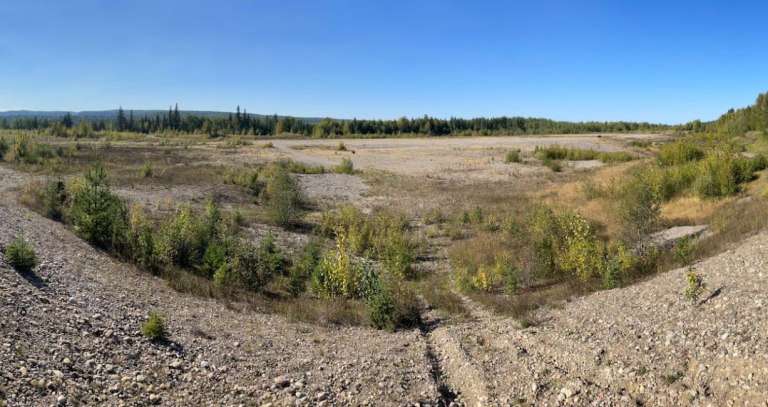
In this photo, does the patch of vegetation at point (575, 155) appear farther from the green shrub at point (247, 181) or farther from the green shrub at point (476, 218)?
the green shrub at point (247, 181)

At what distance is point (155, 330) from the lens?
7.30 metres

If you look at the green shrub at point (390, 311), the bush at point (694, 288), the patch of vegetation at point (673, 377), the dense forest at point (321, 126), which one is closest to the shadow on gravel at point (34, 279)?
the green shrub at point (390, 311)

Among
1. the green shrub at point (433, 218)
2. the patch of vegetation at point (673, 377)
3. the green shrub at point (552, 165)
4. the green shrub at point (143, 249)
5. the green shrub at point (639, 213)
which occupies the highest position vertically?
the green shrub at point (552, 165)

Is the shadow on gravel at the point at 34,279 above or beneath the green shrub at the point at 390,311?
above

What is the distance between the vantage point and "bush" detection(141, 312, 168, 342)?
7.29 metres

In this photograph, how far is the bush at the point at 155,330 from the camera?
7293 mm

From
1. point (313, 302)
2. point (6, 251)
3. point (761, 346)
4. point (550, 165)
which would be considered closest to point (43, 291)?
point (6, 251)

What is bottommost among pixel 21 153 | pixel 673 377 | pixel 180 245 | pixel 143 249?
pixel 673 377

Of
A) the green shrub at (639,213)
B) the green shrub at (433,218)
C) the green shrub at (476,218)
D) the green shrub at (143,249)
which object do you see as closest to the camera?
the green shrub at (143,249)

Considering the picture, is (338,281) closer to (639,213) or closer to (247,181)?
(639,213)

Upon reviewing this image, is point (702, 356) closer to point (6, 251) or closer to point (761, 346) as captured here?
point (761, 346)

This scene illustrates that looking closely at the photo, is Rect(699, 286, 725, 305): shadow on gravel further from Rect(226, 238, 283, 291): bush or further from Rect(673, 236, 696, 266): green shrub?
Rect(226, 238, 283, 291): bush

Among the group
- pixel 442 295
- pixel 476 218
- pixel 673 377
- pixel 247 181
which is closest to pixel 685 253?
pixel 442 295

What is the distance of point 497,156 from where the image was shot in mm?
54844
